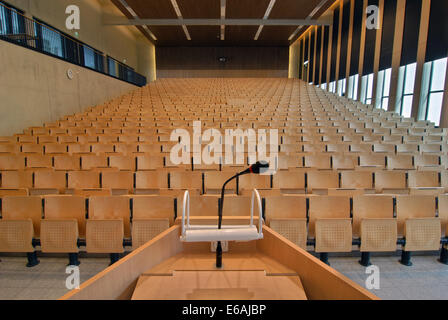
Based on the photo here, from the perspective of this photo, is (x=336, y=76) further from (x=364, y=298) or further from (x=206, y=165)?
(x=364, y=298)

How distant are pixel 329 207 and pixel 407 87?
6434 millimetres

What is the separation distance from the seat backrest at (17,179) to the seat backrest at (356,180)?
345 cm

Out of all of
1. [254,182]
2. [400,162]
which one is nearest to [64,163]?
[254,182]

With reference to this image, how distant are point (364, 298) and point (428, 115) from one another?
280 inches

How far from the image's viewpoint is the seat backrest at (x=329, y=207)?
80.9 inches

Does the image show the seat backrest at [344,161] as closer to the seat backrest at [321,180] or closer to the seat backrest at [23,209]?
the seat backrest at [321,180]

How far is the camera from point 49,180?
265 centimetres

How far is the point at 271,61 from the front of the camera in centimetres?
1377

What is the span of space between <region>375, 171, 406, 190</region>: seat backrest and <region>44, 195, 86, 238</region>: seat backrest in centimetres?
295

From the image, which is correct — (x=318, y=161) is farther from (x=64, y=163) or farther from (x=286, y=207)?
(x=64, y=163)

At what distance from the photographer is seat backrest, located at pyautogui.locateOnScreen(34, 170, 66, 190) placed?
2635 millimetres

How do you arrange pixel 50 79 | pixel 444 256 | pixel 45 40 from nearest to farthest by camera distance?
pixel 444 256 → pixel 50 79 → pixel 45 40

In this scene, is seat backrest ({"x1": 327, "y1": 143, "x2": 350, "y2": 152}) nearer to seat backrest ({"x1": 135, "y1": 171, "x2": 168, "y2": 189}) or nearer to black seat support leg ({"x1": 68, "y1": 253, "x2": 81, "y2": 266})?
seat backrest ({"x1": 135, "y1": 171, "x2": 168, "y2": 189})

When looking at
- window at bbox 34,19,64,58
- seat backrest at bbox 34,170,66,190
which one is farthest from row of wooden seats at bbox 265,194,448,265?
window at bbox 34,19,64,58
